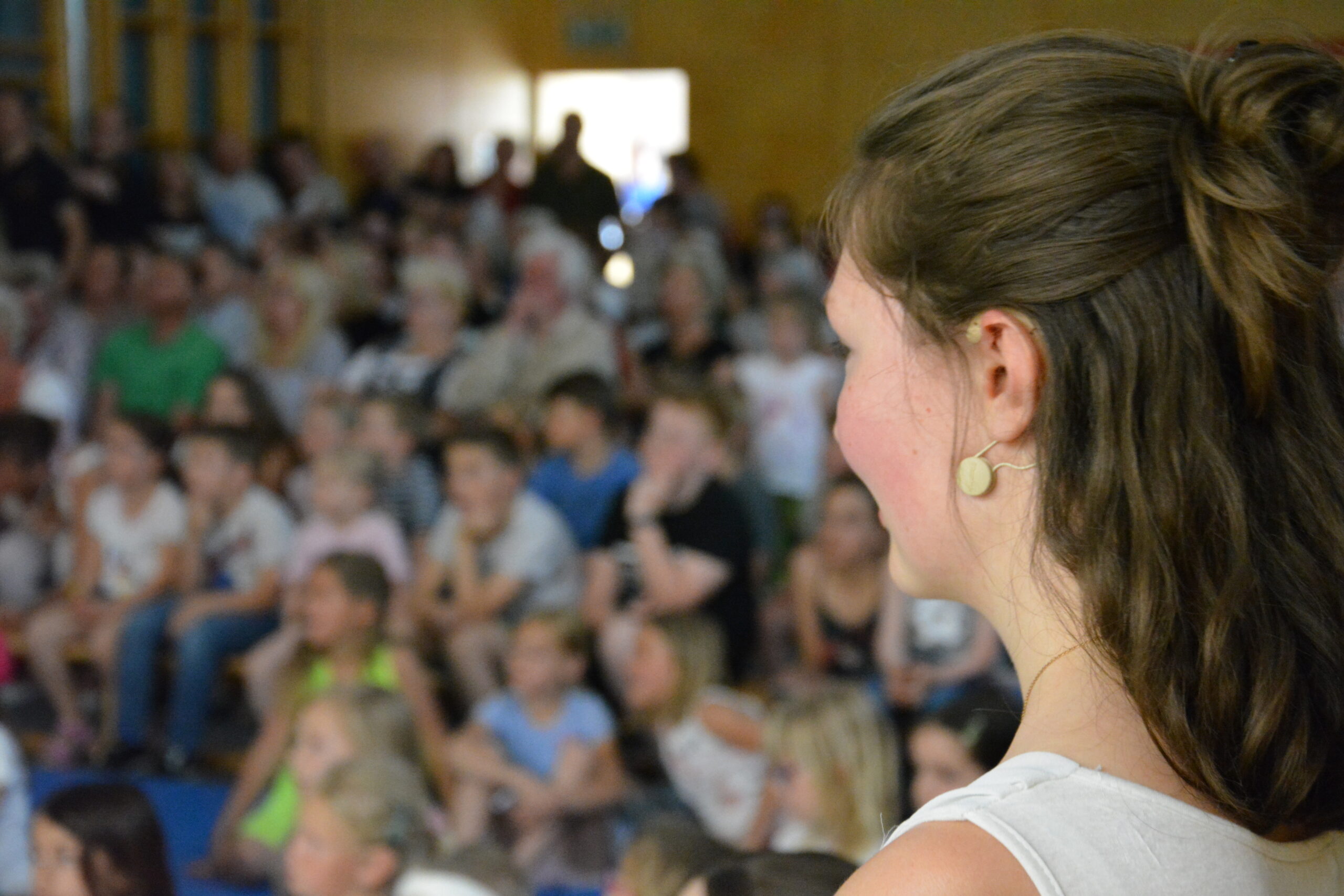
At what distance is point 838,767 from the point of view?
2457 millimetres

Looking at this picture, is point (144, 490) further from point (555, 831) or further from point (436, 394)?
point (555, 831)

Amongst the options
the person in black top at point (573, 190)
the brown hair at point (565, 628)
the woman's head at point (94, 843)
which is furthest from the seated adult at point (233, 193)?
the woman's head at point (94, 843)

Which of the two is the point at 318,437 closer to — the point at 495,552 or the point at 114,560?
the point at 114,560

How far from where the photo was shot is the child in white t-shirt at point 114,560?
3.91 m

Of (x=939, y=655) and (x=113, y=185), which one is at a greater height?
(x=113, y=185)

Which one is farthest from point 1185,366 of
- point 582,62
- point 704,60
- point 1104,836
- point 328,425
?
point 582,62

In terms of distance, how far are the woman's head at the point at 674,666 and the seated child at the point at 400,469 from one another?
1147 millimetres

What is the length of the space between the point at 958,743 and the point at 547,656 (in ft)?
3.68

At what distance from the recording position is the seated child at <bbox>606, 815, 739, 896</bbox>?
66.7 inches

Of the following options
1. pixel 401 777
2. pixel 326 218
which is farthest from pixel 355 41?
pixel 401 777

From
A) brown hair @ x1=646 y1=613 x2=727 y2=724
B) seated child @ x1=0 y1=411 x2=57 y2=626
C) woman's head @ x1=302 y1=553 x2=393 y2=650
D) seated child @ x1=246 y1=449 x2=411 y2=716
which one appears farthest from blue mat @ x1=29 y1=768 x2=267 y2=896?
brown hair @ x1=646 y1=613 x2=727 y2=724

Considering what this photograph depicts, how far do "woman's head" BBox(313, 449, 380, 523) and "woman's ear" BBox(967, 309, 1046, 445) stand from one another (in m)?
3.33

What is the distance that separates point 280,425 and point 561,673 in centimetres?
179

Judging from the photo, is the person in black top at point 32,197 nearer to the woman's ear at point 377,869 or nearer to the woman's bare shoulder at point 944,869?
the woman's ear at point 377,869
